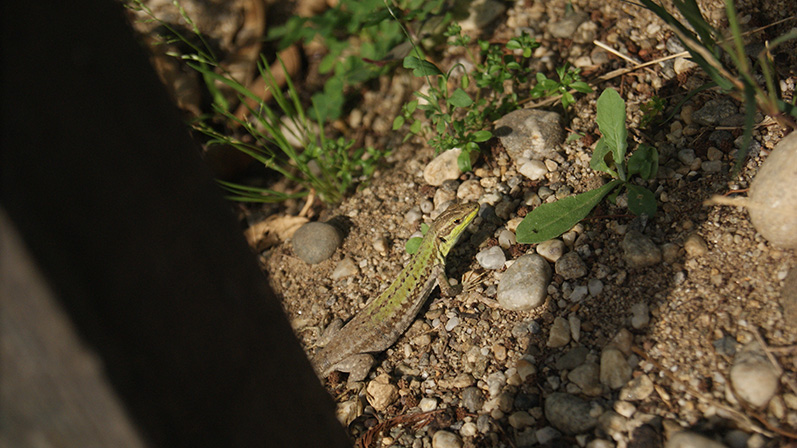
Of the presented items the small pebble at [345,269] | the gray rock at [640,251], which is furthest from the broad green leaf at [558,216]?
the small pebble at [345,269]

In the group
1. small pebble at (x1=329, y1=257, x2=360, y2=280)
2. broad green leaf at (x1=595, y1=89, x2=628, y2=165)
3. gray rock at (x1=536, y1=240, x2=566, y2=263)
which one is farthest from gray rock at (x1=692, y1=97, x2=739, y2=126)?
small pebble at (x1=329, y1=257, x2=360, y2=280)

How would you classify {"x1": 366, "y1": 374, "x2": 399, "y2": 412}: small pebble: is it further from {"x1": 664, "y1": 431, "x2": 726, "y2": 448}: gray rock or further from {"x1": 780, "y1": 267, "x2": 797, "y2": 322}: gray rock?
{"x1": 780, "y1": 267, "x2": 797, "y2": 322}: gray rock

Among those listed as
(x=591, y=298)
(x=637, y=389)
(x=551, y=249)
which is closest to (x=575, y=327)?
(x=591, y=298)

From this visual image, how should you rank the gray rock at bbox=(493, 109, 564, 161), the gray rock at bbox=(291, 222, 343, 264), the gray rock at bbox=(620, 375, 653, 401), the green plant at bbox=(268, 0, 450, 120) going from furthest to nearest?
the green plant at bbox=(268, 0, 450, 120) → the gray rock at bbox=(291, 222, 343, 264) → the gray rock at bbox=(493, 109, 564, 161) → the gray rock at bbox=(620, 375, 653, 401)

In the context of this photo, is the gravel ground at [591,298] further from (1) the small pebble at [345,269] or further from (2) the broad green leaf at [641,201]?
(2) the broad green leaf at [641,201]

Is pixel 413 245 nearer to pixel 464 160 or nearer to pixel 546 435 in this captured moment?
pixel 464 160

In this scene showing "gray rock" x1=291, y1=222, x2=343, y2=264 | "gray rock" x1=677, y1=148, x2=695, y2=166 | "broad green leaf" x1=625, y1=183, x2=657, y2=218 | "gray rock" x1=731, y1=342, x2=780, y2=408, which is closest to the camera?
"gray rock" x1=731, y1=342, x2=780, y2=408
